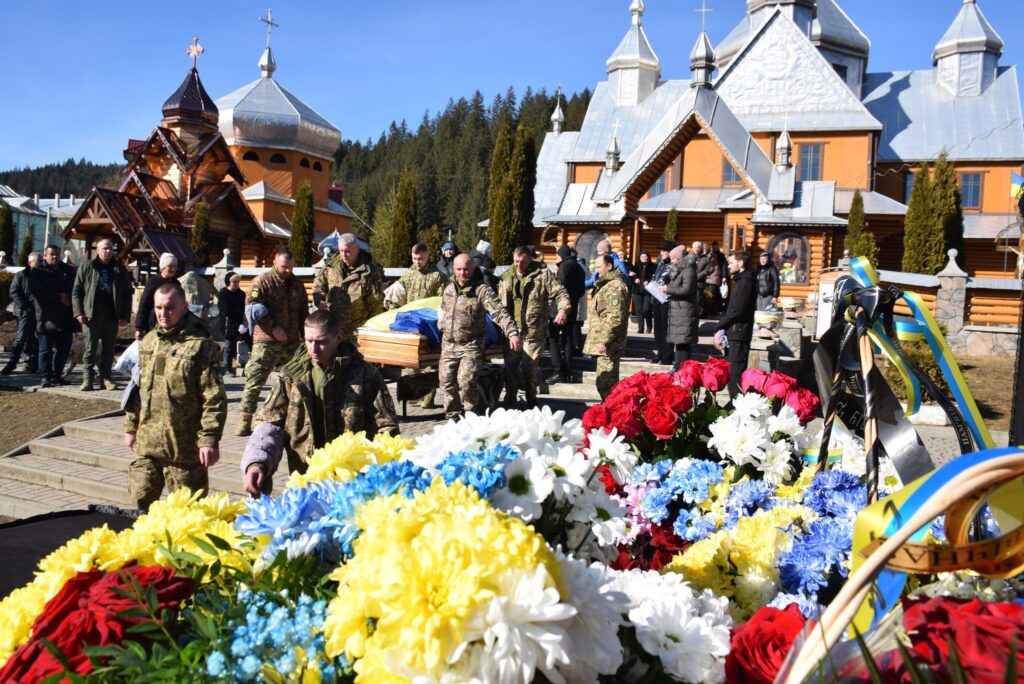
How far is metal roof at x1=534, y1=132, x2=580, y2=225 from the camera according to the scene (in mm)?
36344

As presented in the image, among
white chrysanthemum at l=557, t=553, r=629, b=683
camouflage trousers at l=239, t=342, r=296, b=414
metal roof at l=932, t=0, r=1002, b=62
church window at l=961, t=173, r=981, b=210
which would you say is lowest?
camouflage trousers at l=239, t=342, r=296, b=414

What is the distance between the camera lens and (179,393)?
493 cm

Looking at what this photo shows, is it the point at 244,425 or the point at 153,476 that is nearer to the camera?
the point at 153,476

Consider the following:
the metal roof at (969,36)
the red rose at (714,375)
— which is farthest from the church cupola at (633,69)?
the red rose at (714,375)

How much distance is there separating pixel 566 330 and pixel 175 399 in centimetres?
701

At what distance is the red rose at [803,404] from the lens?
316 cm

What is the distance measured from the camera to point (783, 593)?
1.92 m

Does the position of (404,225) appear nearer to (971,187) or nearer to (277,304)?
(277,304)

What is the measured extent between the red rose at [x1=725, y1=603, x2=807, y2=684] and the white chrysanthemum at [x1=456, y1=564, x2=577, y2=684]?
0.43m

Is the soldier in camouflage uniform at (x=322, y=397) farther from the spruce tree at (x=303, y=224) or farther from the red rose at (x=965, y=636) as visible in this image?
the spruce tree at (x=303, y=224)

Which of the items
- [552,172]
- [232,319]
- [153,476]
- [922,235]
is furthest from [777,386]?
[552,172]

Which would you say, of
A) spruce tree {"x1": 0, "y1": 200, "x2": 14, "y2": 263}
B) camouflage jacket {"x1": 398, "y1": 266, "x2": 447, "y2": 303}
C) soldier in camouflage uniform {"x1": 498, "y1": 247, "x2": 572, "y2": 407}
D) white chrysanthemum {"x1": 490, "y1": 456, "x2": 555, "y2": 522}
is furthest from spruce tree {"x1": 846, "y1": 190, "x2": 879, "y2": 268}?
spruce tree {"x1": 0, "y1": 200, "x2": 14, "y2": 263}

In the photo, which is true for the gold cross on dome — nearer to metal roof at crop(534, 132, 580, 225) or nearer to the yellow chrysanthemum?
metal roof at crop(534, 132, 580, 225)

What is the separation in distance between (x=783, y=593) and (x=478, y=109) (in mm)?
95818
